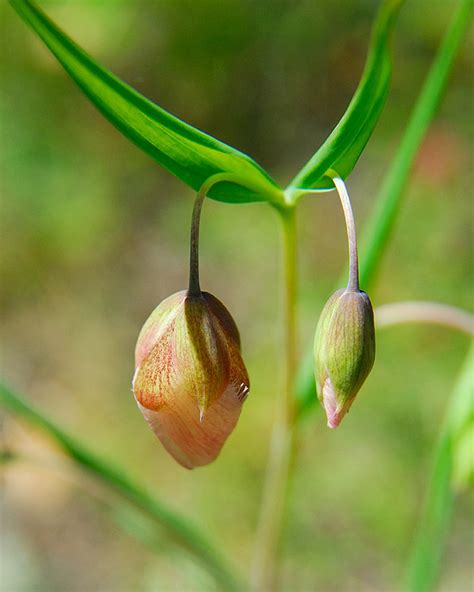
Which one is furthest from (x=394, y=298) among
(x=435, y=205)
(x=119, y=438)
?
(x=119, y=438)

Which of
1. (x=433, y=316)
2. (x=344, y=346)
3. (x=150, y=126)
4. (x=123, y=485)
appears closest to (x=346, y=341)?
(x=344, y=346)

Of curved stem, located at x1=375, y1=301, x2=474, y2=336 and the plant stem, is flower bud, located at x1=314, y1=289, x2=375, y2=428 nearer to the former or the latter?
the plant stem

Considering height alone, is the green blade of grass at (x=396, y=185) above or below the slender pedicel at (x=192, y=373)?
above

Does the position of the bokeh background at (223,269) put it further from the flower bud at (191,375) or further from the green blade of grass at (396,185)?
the flower bud at (191,375)

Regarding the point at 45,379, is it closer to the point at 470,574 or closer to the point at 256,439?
the point at 256,439

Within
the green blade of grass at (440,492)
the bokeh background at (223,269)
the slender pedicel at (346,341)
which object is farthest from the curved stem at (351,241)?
the bokeh background at (223,269)

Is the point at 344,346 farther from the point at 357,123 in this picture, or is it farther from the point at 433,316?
the point at 433,316
